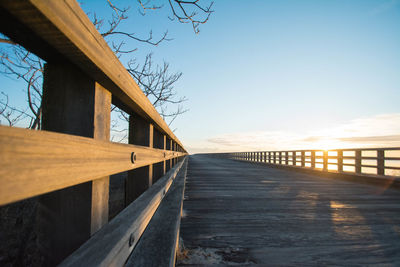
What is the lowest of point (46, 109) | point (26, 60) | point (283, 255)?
point (283, 255)

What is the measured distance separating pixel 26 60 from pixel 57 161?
5.61 metres

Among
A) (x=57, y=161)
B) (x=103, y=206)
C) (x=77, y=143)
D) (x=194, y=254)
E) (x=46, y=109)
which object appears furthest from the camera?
(x=194, y=254)

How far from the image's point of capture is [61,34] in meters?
0.75

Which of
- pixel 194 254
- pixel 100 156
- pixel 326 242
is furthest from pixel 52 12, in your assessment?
pixel 326 242

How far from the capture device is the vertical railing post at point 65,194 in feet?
3.46

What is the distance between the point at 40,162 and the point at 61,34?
46cm

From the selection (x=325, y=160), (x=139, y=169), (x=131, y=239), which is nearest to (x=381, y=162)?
(x=325, y=160)

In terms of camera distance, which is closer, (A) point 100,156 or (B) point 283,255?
(A) point 100,156

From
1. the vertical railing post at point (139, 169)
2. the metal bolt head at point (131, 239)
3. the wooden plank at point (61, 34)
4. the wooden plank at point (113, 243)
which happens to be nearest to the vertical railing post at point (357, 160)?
the vertical railing post at point (139, 169)

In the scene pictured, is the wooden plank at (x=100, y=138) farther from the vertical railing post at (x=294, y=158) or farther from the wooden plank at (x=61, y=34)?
the vertical railing post at (x=294, y=158)

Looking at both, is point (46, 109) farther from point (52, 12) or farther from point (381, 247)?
point (381, 247)

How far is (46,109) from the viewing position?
1047 mm

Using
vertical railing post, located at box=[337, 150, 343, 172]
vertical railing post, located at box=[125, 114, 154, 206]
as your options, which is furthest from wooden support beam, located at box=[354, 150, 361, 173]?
vertical railing post, located at box=[125, 114, 154, 206]

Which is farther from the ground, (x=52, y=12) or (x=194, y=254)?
(x=52, y=12)
